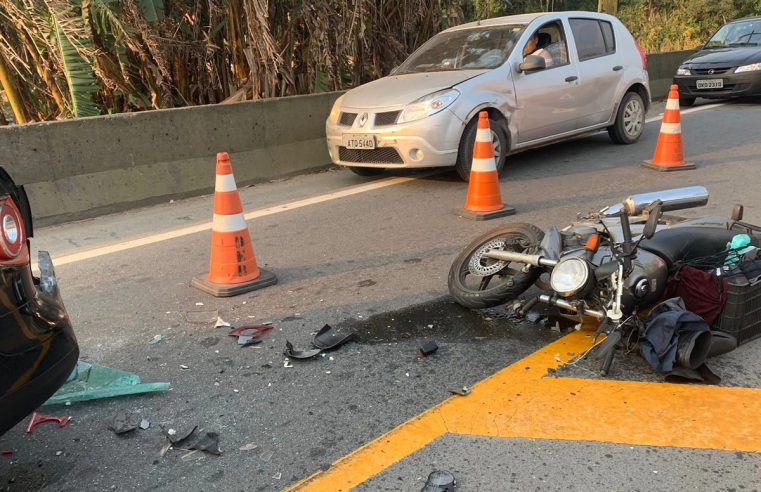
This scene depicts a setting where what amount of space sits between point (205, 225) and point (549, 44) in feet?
15.2

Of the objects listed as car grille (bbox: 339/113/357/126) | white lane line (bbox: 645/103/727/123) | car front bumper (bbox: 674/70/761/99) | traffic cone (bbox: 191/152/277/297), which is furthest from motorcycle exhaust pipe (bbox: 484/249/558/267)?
car front bumper (bbox: 674/70/761/99)

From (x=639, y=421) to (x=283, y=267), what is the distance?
294 centimetres

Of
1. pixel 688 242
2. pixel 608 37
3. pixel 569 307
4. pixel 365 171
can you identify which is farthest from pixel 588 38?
pixel 569 307

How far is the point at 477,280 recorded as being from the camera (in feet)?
14.5

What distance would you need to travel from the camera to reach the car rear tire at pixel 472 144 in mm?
7160

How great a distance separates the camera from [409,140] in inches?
272

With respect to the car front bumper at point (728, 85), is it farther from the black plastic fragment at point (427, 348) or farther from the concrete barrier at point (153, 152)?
the black plastic fragment at point (427, 348)

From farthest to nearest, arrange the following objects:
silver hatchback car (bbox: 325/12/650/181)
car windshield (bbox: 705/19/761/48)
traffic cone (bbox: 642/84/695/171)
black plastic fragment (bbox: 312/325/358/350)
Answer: car windshield (bbox: 705/19/761/48), traffic cone (bbox: 642/84/695/171), silver hatchback car (bbox: 325/12/650/181), black plastic fragment (bbox: 312/325/358/350)

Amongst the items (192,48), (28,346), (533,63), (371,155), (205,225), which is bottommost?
(205,225)

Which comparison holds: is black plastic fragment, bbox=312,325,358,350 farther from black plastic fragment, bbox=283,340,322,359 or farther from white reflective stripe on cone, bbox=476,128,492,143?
white reflective stripe on cone, bbox=476,128,492,143

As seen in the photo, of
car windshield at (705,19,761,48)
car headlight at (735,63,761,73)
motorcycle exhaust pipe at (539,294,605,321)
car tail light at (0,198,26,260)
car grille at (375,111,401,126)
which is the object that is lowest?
motorcycle exhaust pipe at (539,294,605,321)

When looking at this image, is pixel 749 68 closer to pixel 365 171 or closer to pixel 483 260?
pixel 365 171

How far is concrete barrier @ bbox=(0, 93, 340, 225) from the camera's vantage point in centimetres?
668

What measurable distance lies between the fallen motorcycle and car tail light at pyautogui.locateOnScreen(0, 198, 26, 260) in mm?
2358
